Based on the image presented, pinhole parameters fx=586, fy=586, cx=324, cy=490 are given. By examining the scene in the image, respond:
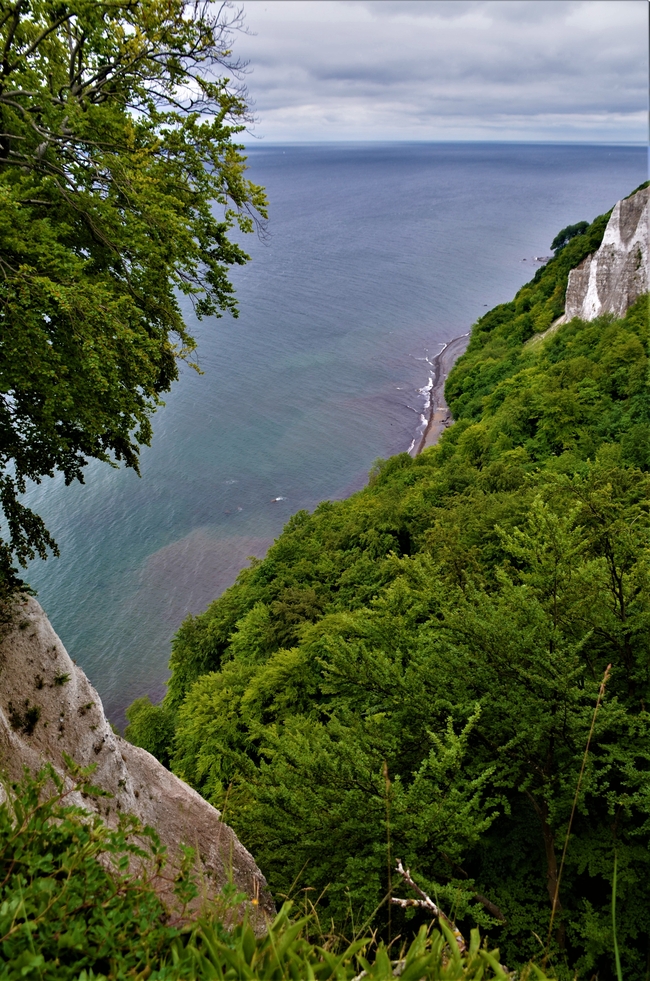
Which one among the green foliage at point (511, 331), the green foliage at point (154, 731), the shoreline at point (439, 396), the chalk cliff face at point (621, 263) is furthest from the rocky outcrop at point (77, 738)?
the chalk cliff face at point (621, 263)

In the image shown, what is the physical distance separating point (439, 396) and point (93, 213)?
52.9 metres

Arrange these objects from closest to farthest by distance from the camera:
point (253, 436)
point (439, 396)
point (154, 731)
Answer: point (154, 731) → point (253, 436) → point (439, 396)

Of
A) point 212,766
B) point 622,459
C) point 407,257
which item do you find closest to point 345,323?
point 407,257

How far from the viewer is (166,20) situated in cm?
848

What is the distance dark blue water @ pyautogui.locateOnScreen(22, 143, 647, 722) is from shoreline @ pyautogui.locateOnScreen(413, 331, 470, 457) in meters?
1.47

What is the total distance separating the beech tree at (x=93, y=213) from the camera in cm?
695

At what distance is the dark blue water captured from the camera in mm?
36750

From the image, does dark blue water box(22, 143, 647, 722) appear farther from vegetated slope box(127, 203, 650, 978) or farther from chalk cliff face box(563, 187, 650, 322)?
vegetated slope box(127, 203, 650, 978)

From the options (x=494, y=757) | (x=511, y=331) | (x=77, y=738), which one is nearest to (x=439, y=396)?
(x=511, y=331)

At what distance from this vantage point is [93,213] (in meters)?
7.85

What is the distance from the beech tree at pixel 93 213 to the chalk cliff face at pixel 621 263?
35.6 meters

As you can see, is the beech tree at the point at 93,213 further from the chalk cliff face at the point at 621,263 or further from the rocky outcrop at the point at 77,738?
the chalk cliff face at the point at 621,263

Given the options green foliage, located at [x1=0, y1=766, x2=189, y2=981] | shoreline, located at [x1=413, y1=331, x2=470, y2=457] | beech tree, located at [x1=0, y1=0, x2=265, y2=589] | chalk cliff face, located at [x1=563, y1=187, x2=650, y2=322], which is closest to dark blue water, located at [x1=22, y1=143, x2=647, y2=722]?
shoreline, located at [x1=413, y1=331, x2=470, y2=457]

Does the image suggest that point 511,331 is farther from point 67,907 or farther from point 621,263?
point 67,907
